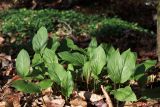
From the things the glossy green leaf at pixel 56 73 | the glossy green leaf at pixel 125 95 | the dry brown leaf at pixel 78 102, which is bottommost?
the dry brown leaf at pixel 78 102

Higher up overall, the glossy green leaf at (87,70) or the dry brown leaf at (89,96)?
the glossy green leaf at (87,70)

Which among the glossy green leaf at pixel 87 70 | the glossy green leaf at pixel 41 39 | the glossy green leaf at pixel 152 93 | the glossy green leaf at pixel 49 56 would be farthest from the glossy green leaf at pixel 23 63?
the glossy green leaf at pixel 152 93

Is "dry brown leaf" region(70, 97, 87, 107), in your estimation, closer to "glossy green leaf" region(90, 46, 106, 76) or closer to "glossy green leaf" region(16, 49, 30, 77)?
"glossy green leaf" region(90, 46, 106, 76)

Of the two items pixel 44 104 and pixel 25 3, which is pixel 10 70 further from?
pixel 25 3

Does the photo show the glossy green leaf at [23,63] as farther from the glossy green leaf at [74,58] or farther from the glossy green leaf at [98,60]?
the glossy green leaf at [98,60]

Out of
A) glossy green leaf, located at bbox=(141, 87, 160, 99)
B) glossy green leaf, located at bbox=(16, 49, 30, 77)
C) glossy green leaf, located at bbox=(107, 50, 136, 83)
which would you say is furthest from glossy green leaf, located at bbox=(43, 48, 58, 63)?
glossy green leaf, located at bbox=(141, 87, 160, 99)

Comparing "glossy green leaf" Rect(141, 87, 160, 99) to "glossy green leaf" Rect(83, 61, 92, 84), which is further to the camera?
"glossy green leaf" Rect(83, 61, 92, 84)

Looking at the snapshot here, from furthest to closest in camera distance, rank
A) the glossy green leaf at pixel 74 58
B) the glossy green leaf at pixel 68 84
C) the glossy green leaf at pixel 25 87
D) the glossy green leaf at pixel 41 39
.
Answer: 1. the glossy green leaf at pixel 41 39
2. the glossy green leaf at pixel 74 58
3. the glossy green leaf at pixel 68 84
4. the glossy green leaf at pixel 25 87
